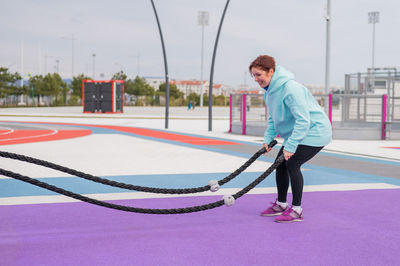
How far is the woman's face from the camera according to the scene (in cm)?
464

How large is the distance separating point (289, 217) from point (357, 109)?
46.4 feet

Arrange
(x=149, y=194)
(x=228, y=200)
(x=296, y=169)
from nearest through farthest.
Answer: (x=228, y=200) < (x=296, y=169) < (x=149, y=194)

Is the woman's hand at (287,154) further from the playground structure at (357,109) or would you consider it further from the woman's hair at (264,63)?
the playground structure at (357,109)

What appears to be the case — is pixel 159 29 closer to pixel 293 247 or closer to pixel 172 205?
pixel 172 205

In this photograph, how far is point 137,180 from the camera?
7480 mm

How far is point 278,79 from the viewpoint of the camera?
4625mm

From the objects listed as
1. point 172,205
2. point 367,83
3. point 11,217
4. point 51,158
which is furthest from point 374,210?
point 367,83

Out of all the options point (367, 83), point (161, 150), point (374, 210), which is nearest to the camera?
point (374, 210)

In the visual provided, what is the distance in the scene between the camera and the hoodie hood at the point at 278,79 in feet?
15.1

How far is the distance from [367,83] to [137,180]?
A: 14.5 meters

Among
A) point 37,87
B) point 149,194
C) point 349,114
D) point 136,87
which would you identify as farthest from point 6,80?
point 149,194

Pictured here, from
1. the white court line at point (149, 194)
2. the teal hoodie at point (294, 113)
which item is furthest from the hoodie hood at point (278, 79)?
the white court line at point (149, 194)

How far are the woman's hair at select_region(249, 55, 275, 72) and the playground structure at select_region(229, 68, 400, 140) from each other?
39.5 feet

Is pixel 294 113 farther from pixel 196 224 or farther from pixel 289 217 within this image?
pixel 196 224
